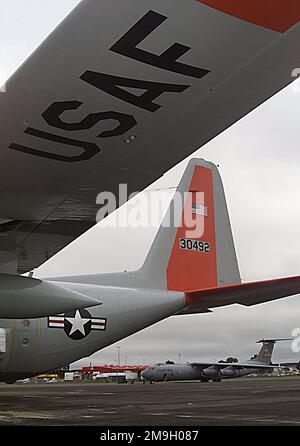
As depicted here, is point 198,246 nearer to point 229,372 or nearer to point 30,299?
point 30,299

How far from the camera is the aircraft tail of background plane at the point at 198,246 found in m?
15.3

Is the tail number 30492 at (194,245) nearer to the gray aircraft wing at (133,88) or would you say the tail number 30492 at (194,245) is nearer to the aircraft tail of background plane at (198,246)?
the aircraft tail of background plane at (198,246)

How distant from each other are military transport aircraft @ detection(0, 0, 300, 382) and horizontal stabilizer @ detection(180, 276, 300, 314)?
14.1 ft

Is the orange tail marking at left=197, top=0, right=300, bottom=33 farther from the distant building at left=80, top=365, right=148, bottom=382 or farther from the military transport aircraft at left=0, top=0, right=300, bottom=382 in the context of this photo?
the distant building at left=80, top=365, right=148, bottom=382

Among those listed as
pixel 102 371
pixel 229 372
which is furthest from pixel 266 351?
pixel 102 371

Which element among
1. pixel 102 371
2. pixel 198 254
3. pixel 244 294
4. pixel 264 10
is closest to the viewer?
pixel 264 10

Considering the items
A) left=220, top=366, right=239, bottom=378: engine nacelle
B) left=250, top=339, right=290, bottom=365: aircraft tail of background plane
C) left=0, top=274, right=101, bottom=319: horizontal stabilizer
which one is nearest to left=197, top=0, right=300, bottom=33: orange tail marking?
left=0, top=274, right=101, bottom=319: horizontal stabilizer

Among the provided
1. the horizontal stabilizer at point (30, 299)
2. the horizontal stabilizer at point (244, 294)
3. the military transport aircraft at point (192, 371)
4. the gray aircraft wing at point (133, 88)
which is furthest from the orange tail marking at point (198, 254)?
the military transport aircraft at point (192, 371)

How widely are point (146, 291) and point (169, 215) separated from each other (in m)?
2.23

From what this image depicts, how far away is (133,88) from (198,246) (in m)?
10.6

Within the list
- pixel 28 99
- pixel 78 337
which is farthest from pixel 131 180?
pixel 78 337

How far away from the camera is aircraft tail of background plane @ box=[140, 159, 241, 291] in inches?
601

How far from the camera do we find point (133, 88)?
5320mm

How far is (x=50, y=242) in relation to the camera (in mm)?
9406
